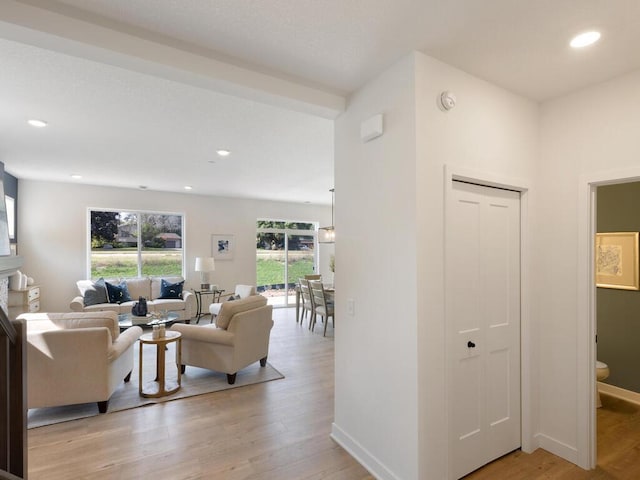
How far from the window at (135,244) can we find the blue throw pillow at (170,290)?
0.68 metres

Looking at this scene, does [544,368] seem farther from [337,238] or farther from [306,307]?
[306,307]

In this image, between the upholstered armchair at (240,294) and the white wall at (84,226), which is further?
the upholstered armchair at (240,294)

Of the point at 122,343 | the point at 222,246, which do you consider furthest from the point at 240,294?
the point at 122,343

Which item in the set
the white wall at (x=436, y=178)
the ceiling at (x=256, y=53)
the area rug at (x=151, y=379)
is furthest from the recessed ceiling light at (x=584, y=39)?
the area rug at (x=151, y=379)

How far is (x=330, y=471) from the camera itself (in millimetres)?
2270

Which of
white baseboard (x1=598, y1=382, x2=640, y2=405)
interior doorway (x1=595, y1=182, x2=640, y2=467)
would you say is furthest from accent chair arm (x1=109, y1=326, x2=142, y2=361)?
white baseboard (x1=598, y1=382, x2=640, y2=405)

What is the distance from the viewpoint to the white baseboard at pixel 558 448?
2.36m

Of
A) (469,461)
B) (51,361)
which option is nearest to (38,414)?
(51,361)

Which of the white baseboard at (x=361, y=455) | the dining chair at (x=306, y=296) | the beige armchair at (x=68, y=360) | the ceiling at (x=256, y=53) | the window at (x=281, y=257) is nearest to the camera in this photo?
the ceiling at (x=256, y=53)

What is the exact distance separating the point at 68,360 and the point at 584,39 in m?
4.43

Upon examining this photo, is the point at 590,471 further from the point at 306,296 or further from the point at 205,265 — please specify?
the point at 205,265

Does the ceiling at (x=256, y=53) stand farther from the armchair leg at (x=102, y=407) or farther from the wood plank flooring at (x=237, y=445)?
the armchair leg at (x=102, y=407)

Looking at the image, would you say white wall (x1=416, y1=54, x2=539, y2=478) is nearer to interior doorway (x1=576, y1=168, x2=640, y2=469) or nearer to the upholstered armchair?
interior doorway (x1=576, y1=168, x2=640, y2=469)

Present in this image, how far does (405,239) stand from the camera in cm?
201
